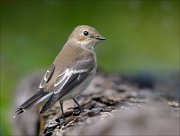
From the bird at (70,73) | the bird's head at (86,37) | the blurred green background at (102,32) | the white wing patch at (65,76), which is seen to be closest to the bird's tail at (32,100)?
the bird at (70,73)

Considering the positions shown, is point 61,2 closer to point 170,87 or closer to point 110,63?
point 110,63

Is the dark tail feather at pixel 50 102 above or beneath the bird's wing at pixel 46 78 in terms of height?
beneath

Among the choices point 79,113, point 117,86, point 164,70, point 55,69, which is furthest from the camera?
point 164,70

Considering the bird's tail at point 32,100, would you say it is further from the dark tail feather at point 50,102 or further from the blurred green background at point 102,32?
the blurred green background at point 102,32

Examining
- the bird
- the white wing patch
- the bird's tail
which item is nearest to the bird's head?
the bird

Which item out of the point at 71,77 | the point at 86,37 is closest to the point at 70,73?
the point at 71,77

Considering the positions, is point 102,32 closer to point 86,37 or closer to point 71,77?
point 86,37

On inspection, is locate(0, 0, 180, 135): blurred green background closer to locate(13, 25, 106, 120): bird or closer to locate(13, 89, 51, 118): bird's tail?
locate(13, 25, 106, 120): bird

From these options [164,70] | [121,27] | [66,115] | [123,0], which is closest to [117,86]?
[66,115]
